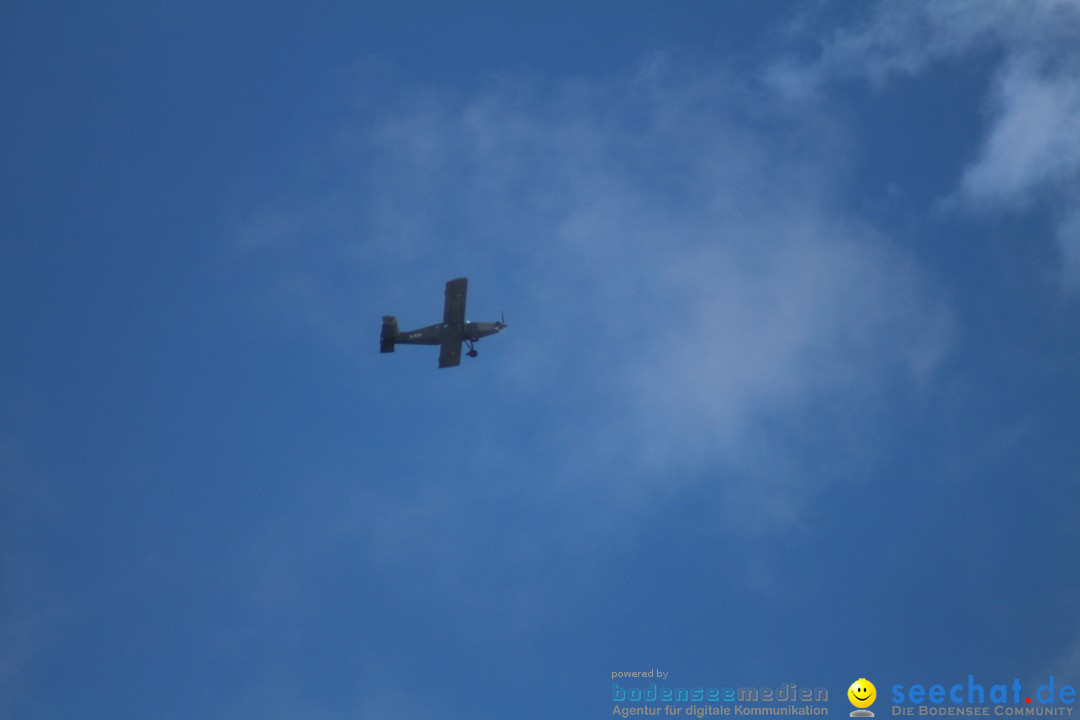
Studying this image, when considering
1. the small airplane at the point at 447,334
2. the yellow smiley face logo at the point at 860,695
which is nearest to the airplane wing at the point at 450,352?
the small airplane at the point at 447,334

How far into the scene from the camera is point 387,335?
71.9 meters

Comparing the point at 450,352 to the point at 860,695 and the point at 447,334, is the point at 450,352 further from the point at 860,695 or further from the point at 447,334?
the point at 860,695

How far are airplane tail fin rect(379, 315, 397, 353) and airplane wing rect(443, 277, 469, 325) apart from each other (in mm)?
2755

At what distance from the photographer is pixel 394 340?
7206cm

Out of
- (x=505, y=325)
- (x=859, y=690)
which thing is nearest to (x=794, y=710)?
(x=859, y=690)

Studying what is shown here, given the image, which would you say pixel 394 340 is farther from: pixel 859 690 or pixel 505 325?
pixel 859 690

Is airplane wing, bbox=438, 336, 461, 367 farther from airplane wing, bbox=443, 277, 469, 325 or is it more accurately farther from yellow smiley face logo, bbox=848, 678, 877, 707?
yellow smiley face logo, bbox=848, 678, 877, 707

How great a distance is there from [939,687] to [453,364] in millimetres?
A: 30736

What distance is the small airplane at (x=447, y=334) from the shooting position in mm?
71812

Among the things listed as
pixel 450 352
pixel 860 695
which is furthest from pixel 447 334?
pixel 860 695

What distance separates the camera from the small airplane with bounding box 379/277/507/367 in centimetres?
7181

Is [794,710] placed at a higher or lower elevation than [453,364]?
lower

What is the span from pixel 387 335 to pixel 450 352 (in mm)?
3482

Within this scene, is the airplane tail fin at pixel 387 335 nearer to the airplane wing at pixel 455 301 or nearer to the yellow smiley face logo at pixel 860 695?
the airplane wing at pixel 455 301
